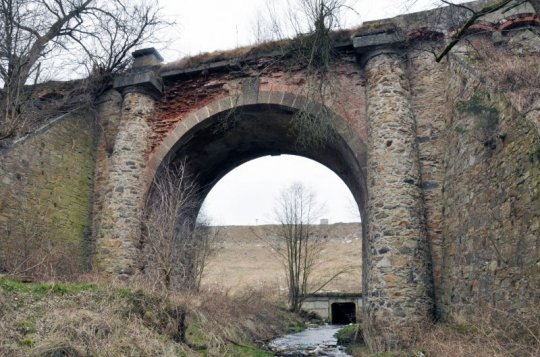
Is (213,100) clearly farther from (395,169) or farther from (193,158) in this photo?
(395,169)

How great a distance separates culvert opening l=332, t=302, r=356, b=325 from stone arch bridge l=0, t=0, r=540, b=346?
53.3 feet

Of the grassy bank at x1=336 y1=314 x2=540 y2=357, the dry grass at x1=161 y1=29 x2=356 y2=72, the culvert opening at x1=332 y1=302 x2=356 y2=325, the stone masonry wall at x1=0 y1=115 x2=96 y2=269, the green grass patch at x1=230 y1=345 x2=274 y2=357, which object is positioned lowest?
the culvert opening at x1=332 y1=302 x2=356 y2=325

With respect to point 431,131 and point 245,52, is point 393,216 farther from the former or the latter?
point 245,52

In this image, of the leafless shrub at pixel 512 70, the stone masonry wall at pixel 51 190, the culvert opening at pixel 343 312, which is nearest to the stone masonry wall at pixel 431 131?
the leafless shrub at pixel 512 70

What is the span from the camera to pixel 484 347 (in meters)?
5.87

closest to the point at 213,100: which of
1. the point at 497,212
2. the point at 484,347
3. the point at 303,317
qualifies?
the point at 497,212

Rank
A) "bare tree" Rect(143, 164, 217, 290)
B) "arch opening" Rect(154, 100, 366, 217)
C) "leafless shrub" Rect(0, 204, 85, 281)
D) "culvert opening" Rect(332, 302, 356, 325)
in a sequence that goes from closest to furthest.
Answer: "bare tree" Rect(143, 164, 217, 290)
"leafless shrub" Rect(0, 204, 85, 281)
"arch opening" Rect(154, 100, 366, 217)
"culvert opening" Rect(332, 302, 356, 325)

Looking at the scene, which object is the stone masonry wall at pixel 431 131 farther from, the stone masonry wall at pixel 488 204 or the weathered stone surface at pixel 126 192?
the weathered stone surface at pixel 126 192

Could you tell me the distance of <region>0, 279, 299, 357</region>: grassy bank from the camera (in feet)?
19.5

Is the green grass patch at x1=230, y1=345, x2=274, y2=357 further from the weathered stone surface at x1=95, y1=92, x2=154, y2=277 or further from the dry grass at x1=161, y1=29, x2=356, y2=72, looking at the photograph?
the dry grass at x1=161, y1=29, x2=356, y2=72

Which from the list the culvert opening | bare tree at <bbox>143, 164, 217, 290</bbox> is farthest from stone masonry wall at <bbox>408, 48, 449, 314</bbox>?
the culvert opening

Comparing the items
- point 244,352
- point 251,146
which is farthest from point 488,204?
point 251,146

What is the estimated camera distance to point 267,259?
43406 millimetres

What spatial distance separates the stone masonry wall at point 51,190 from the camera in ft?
36.6
